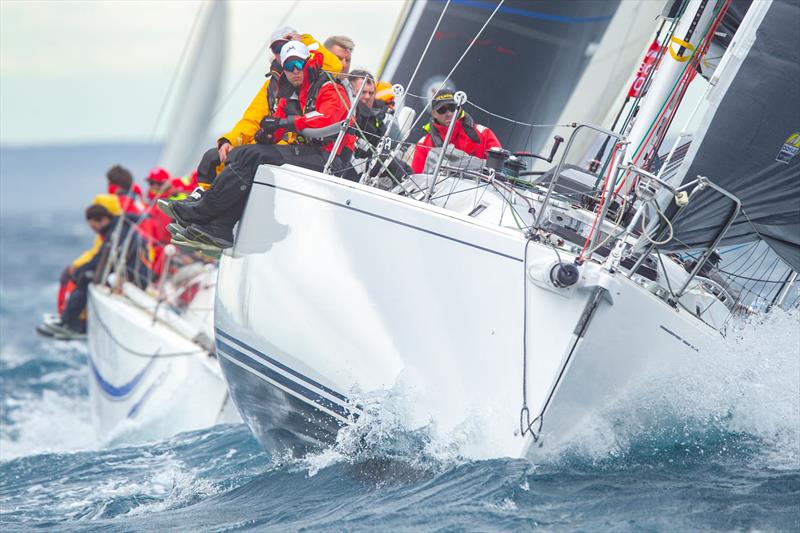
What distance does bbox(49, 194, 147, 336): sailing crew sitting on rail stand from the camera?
8617 millimetres

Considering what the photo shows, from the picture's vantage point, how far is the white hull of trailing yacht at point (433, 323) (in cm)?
377

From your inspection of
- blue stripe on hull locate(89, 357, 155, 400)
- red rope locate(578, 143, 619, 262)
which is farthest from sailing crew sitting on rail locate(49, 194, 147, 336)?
red rope locate(578, 143, 619, 262)

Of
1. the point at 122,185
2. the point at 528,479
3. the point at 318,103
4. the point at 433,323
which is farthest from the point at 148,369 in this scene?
the point at 528,479

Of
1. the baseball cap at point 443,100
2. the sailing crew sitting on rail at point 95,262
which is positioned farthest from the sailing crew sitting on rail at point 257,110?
the sailing crew sitting on rail at point 95,262

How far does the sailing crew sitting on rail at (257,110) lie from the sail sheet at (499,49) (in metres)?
1.79

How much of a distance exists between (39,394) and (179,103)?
3.77 meters

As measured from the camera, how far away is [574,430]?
12.8 ft

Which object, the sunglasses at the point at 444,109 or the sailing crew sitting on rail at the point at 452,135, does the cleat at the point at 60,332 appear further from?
the sunglasses at the point at 444,109

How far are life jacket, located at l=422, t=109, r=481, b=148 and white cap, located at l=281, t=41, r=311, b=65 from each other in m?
0.72

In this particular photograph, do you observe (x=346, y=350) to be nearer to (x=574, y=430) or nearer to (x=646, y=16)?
(x=574, y=430)

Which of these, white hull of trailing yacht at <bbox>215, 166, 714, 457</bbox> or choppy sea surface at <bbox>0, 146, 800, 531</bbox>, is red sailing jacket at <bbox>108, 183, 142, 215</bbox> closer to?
choppy sea surface at <bbox>0, 146, 800, 531</bbox>

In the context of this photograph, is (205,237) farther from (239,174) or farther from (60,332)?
(60,332)

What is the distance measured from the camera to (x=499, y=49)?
22.8ft

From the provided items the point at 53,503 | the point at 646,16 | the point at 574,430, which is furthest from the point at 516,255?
the point at 646,16
